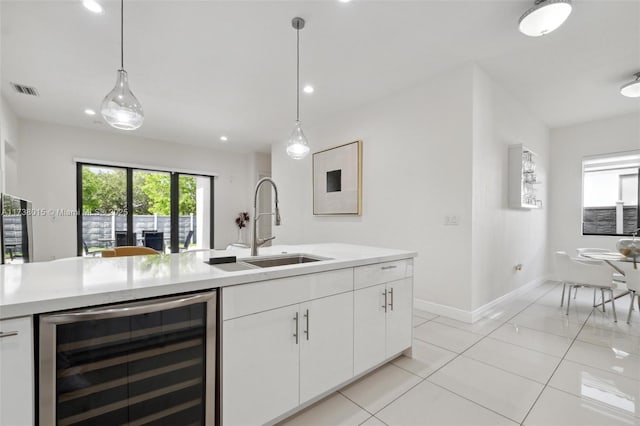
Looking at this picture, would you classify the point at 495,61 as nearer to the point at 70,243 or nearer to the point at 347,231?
the point at 347,231

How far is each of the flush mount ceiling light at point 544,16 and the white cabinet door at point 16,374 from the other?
11.1 feet

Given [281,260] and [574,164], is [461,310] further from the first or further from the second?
[574,164]

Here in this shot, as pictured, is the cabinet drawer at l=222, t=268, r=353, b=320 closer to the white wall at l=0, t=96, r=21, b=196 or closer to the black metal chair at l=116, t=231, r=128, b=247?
the white wall at l=0, t=96, r=21, b=196

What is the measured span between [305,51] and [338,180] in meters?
2.06

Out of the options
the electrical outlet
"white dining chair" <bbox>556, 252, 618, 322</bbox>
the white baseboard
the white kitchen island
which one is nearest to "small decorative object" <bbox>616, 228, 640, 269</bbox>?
"white dining chair" <bbox>556, 252, 618, 322</bbox>

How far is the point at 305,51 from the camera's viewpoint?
2750 mm

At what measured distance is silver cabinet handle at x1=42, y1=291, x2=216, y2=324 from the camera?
0.92 meters

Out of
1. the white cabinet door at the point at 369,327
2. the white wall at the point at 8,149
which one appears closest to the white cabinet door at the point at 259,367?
the white cabinet door at the point at 369,327

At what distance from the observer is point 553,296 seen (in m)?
3.98

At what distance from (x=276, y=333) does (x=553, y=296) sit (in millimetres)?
4535

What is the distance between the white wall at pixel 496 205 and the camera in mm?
2988

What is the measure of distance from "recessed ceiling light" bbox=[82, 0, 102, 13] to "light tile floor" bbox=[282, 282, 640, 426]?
3288 millimetres

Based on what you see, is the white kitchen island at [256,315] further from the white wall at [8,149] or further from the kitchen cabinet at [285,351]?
the white wall at [8,149]

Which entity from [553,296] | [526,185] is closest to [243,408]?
[526,185]
